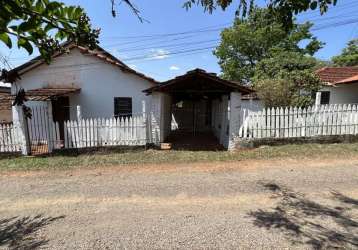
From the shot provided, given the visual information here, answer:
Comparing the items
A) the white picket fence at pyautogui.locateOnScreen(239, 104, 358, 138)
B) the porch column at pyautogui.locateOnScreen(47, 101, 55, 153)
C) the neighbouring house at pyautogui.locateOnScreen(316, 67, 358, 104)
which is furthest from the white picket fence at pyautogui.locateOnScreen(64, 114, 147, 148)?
the neighbouring house at pyautogui.locateOnScreen(316, 67, 358, 104)

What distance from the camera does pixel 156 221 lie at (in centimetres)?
449

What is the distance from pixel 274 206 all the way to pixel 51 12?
15.4ft

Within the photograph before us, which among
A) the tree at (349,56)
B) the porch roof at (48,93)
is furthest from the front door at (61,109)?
the tree at (349,56)

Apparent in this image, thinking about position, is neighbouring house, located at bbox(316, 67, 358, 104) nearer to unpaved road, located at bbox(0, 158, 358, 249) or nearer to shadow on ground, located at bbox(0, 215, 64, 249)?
unpaved road, located at bbox(0, 158, 358, 249)

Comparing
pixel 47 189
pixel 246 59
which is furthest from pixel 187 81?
pixel 246 59

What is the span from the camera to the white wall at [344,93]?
19016 mm

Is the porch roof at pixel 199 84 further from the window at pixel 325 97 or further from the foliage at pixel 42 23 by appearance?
the window at pixel 325 97

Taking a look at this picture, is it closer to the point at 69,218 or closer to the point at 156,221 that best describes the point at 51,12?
the point at 156,221

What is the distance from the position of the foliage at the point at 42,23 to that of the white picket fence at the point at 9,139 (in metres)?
9.99

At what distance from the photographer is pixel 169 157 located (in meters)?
9.09

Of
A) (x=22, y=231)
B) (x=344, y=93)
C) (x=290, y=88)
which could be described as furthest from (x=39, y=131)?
(x=344, y=93)

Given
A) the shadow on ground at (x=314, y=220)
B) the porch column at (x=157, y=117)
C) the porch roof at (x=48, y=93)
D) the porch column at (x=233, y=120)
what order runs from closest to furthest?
the shadow on ground at (x=314, y=220)
the porch column at (x=233, y=120)
the porch roof at (x=48, y=93)
the porch column at (x=157, y=117)

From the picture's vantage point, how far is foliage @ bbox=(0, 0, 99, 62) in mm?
1516

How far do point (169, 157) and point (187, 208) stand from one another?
164 inches
